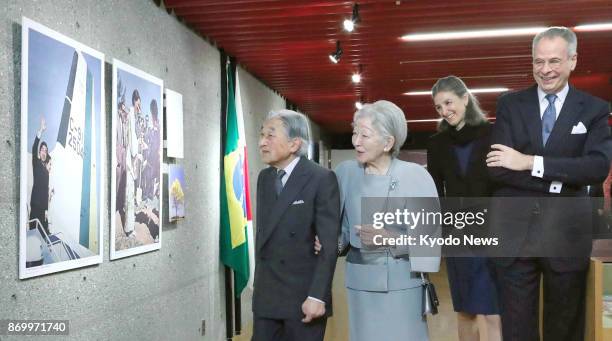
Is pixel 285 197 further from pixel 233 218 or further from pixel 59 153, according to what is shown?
pixel 233 218

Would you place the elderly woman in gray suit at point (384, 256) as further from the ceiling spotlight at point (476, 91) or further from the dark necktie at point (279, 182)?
the ceiling spotlight at point (476, 91)

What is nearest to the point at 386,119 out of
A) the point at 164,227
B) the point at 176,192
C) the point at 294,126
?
the point at 294,126

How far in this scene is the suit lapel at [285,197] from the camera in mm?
2656

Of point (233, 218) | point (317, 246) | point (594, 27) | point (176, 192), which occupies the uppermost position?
point (594, 27)

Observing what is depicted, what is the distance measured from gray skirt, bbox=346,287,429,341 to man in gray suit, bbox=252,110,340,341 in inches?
7.2

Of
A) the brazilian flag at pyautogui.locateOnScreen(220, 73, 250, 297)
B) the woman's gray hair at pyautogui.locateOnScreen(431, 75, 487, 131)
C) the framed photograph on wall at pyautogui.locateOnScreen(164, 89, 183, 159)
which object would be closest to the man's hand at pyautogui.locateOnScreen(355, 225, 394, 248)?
the woman's gray hair at pyautogui.locateOnScreen(431, 75, 487, 131)

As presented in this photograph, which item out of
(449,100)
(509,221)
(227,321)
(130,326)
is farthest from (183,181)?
(509,221)

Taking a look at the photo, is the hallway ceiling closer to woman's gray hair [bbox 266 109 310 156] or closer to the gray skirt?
woman's gray hair [bbox 266 109 310 156]

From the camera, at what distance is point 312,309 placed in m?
2.55

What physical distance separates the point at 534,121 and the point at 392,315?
0.92 meters

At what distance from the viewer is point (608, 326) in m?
2.33

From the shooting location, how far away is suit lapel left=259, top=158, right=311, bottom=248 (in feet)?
8.71

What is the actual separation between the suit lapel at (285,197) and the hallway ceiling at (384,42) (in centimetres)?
250

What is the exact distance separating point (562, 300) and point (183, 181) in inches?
136
